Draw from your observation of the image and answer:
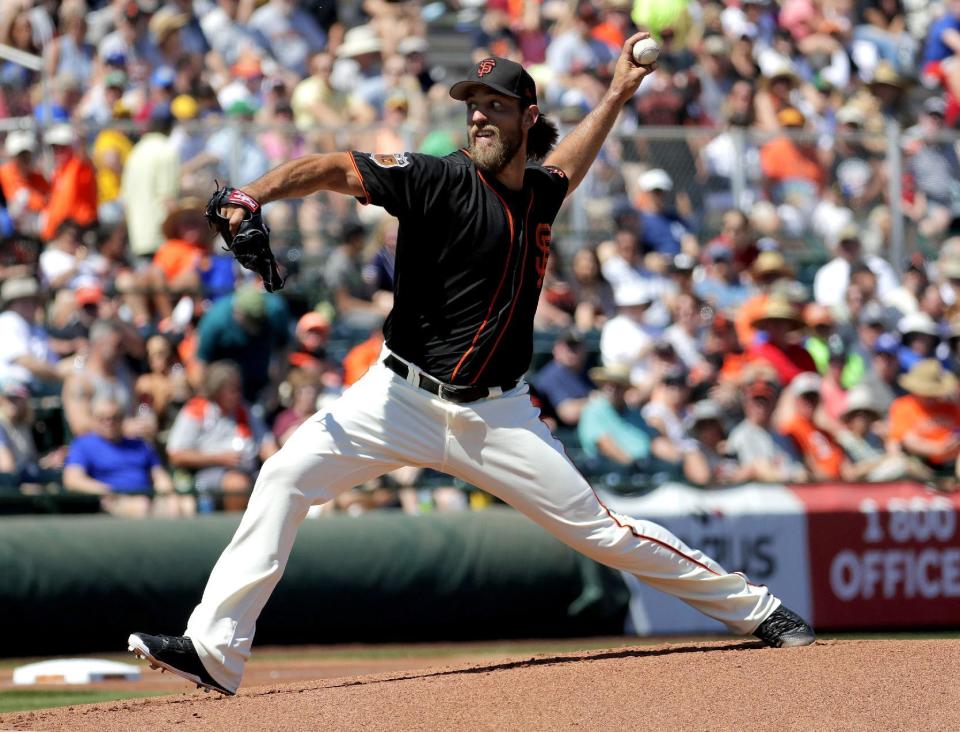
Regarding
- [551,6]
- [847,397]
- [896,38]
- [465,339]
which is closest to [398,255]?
[465,339]

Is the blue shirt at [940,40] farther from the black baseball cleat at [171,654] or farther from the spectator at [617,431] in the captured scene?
the black baseball cleat at [171,654]

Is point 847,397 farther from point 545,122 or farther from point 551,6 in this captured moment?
point 545,122

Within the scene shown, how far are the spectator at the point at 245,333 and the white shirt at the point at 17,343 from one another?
3.58ft

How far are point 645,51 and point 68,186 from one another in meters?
6.75

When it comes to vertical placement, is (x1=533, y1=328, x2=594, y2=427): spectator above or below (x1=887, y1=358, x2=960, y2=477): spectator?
above

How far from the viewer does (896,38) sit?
1797 centimetres

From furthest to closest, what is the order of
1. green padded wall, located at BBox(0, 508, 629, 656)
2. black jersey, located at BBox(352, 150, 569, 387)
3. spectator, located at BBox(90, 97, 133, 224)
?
spectator, located at BBox(90, 97, 133, 224) < green padded wall, located at BBox(0, 508, 629, 656) < black jersey, located at BBox(352, 150, 569, 387)

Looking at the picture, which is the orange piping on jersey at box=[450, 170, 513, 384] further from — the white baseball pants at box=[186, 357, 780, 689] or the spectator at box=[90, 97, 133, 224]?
the spectator at box=[90, 97, 133, 224]

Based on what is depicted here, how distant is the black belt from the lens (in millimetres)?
6043

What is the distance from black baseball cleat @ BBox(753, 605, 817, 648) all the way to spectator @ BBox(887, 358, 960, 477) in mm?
6053

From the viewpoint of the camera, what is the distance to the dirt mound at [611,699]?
5.56 metres

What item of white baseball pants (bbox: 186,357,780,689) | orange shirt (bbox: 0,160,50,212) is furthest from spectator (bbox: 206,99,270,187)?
white baseball pants (bbox: 186,357,780,689)

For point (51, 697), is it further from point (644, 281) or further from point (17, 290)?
point (644, 281)

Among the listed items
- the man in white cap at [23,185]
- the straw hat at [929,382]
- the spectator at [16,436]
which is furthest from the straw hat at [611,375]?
the man in white cap at [23,185]
